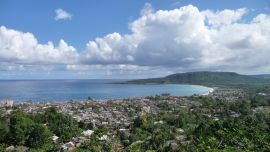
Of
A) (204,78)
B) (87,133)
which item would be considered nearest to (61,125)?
(87,133)

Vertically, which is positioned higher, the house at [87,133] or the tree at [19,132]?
the tree at [19,132]

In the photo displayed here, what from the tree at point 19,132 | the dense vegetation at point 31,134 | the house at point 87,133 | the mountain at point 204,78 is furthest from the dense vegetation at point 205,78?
the tree at point 19,132

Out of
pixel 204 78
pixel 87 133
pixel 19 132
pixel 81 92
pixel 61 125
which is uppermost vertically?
pixel 204 78

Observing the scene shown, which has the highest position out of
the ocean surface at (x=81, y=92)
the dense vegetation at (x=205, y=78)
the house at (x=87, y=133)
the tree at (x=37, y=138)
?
the dense vegetation at (x=205, y=78)

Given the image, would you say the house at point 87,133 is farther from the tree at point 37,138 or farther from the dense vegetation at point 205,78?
the dense vegetation at point 205,78

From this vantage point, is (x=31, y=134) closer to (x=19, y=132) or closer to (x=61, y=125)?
(x=19, y=132)

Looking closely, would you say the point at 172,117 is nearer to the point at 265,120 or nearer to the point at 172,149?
the point at 265,120

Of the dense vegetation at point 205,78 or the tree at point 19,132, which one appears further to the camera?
the dense vegetation at point 205,78

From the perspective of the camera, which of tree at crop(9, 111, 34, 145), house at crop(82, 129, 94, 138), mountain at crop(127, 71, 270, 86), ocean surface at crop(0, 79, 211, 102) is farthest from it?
mountain at crop(127, 71, 270, 86)

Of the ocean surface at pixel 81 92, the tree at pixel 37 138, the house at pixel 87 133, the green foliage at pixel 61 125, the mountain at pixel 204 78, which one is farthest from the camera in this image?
the mountain at pixel 204 78

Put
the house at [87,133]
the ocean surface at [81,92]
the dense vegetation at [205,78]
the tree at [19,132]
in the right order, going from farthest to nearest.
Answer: the dense vegetation at [205,78] < the ocean surface at [81,92] < the house at [87,133] < the tree at [19,132]

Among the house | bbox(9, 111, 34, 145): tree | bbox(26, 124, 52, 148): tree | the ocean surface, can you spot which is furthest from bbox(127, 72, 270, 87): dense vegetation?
bbox(26, 124, 52, 148): tree

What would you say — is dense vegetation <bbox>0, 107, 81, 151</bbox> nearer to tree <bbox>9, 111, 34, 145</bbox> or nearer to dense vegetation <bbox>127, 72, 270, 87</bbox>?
tree <bbox>9, 111, 34, 145</bbox>
